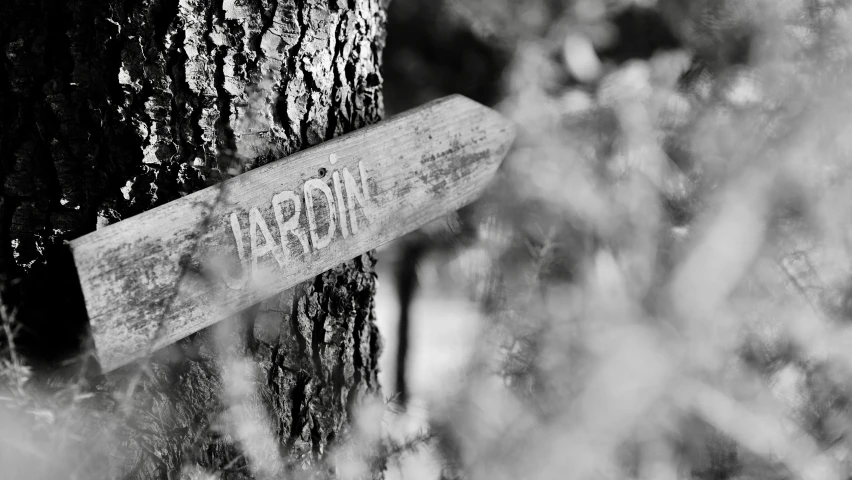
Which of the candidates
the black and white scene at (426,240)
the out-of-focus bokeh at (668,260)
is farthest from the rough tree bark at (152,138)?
the out-of-focus bokeh at (668,260)

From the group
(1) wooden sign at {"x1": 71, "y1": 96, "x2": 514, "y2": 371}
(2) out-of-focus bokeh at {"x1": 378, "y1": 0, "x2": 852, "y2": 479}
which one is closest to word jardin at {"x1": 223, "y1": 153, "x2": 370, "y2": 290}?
(1) wooden sign at {"x1": 71, "y1": 96, "x2": 514, "y2": 371}

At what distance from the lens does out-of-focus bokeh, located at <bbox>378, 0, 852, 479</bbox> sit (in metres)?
1.42

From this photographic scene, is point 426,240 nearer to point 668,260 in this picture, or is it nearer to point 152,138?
point 668,260

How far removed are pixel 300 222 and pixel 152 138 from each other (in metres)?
0.21

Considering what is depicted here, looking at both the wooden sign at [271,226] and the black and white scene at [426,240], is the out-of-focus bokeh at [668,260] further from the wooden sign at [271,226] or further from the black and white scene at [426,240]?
the wooden sign at [271,226]

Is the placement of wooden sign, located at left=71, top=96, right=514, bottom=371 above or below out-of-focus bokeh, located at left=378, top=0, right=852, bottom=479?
above

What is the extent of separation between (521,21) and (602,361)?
1106 mm

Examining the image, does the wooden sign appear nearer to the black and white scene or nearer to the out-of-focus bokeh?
the black and white scene

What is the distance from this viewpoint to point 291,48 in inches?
28.9

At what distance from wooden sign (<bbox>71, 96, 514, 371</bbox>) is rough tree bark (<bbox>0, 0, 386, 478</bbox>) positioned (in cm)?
7

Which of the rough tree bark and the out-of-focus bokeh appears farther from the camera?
the out-of-focus bokeh

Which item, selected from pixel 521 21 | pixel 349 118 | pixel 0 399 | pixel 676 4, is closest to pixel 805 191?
pixel 676 4

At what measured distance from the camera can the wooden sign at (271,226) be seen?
0.60m

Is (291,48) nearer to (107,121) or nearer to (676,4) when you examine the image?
(107,121)
